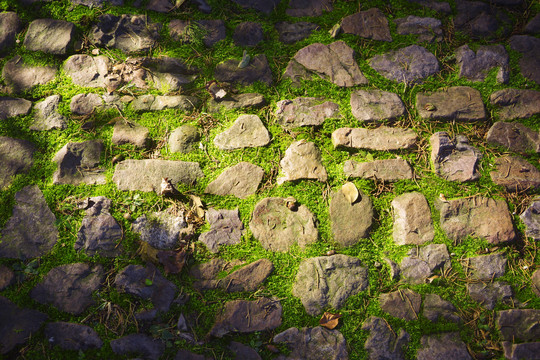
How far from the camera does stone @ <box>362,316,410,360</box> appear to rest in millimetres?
2113

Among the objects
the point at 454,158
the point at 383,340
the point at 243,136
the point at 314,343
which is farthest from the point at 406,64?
the point at 314,343

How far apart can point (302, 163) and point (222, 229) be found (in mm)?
702

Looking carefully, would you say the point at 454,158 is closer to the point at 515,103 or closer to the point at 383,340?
the point at 515,103

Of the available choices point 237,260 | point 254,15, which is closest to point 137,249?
point 237,260

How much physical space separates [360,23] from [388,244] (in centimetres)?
183

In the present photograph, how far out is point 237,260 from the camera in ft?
7.45

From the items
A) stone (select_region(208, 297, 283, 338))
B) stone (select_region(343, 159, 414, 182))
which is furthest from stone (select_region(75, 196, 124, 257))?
stone (select_region(343, 159, 414, 182))

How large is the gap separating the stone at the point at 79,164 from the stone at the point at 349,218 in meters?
1.55

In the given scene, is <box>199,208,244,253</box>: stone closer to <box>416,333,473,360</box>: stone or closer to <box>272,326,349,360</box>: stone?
<box>272,326,349,360</box>: stone

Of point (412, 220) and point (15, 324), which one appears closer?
point (15, 324)

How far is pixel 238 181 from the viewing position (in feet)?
8.12

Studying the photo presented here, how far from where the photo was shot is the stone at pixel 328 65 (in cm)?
281

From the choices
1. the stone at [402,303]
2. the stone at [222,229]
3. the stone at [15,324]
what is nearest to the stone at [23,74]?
the stone at [15,324]

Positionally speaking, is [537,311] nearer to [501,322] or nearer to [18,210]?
[501,322]
